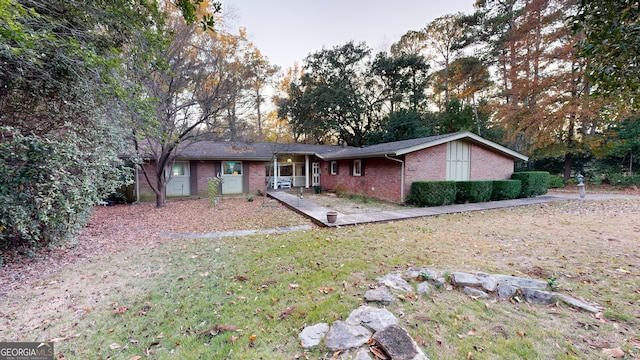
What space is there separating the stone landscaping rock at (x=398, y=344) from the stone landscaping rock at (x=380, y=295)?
1.87ft

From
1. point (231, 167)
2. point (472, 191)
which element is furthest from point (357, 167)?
point (231, 167)

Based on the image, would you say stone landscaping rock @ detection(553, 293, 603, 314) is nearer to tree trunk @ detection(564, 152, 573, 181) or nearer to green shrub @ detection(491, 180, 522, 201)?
green shrub @ detection(491, 180, 522, 201)

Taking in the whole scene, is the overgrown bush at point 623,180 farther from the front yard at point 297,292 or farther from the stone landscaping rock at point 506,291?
the stone landscaping rock at point 506,291

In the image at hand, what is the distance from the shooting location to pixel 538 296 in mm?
2941

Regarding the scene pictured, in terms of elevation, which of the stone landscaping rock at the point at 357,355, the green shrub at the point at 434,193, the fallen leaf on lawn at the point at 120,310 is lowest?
the fallen leaf on lawn at the point at 120,310

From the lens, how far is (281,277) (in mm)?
3715

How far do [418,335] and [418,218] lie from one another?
5972mm

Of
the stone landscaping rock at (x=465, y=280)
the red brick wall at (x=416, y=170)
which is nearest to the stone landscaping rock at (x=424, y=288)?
the stone landscaping rock at (x=465, y=280)

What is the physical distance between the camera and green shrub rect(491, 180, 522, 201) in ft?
37.3

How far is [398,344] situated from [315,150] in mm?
16518

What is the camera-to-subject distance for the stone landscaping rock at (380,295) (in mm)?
2926

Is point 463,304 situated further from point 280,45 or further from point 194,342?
point 280,45

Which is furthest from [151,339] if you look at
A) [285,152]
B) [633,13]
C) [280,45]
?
[280,45]

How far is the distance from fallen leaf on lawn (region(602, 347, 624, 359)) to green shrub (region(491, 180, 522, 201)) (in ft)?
35.2
